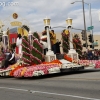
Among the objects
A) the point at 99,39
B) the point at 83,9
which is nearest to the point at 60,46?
the point at 83,9

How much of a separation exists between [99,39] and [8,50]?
69.1 m

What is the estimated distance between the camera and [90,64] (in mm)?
16203

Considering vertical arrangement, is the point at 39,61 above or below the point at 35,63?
above

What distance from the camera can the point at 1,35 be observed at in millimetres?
19406

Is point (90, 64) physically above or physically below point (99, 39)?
below

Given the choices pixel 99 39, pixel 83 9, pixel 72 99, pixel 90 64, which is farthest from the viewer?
pixel 99 39

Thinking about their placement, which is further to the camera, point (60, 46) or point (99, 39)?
point (99, 39)

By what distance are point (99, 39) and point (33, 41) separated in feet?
233

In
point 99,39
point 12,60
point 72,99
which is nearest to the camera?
point 72,99

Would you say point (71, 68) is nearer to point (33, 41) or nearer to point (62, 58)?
point (62, 58)

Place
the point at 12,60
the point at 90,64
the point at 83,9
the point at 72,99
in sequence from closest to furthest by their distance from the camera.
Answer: the point at 72,99 < the point at 90,64 < the point at 12,60 < the point at 83,9

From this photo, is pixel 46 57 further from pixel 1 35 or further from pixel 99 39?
pixel 99 39

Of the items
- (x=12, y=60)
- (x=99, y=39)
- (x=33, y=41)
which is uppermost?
(x=99, y=39)

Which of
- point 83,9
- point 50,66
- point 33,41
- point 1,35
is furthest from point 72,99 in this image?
point 83,9
